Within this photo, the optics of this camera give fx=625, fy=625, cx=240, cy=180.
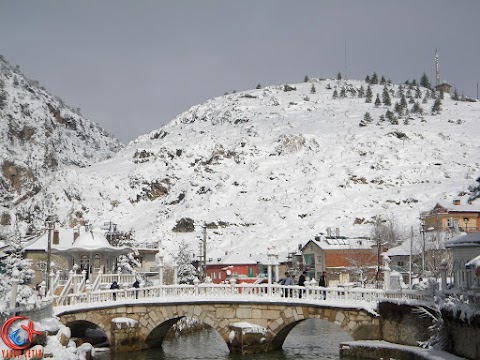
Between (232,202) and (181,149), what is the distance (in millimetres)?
38781

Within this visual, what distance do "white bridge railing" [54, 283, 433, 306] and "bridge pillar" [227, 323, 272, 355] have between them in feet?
5.03

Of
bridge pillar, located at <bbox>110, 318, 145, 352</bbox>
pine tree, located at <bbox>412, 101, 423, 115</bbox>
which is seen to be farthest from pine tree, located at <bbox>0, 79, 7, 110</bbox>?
bridge pillar, located at <bbox>110, 318, 145, 352</bbox>

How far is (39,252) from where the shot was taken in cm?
6619

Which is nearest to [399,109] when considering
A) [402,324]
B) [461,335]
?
[402,324]

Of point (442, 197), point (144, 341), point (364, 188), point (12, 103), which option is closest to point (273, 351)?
point (144, 341)

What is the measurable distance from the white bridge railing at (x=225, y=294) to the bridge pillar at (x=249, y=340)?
5.03 feet

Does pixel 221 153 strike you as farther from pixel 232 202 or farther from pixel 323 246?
pixel 323 246

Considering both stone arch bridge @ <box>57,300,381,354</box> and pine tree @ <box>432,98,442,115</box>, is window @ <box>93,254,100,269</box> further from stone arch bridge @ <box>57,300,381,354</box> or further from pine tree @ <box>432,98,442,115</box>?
pine tree @ <box>432,98,442,115</box>

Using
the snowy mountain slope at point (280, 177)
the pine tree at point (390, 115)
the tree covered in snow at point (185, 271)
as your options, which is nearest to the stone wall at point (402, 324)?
the tree covered in snow at point (185, 271)

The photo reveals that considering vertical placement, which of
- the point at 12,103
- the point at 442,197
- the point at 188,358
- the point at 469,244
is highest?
the point at 12,103

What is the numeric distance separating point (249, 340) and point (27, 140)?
14421 cm

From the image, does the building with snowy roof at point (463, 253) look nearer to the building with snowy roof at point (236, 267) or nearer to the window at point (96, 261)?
the window at point (96, 261)

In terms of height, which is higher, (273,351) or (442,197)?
(442,197)

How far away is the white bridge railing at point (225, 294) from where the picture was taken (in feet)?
101
